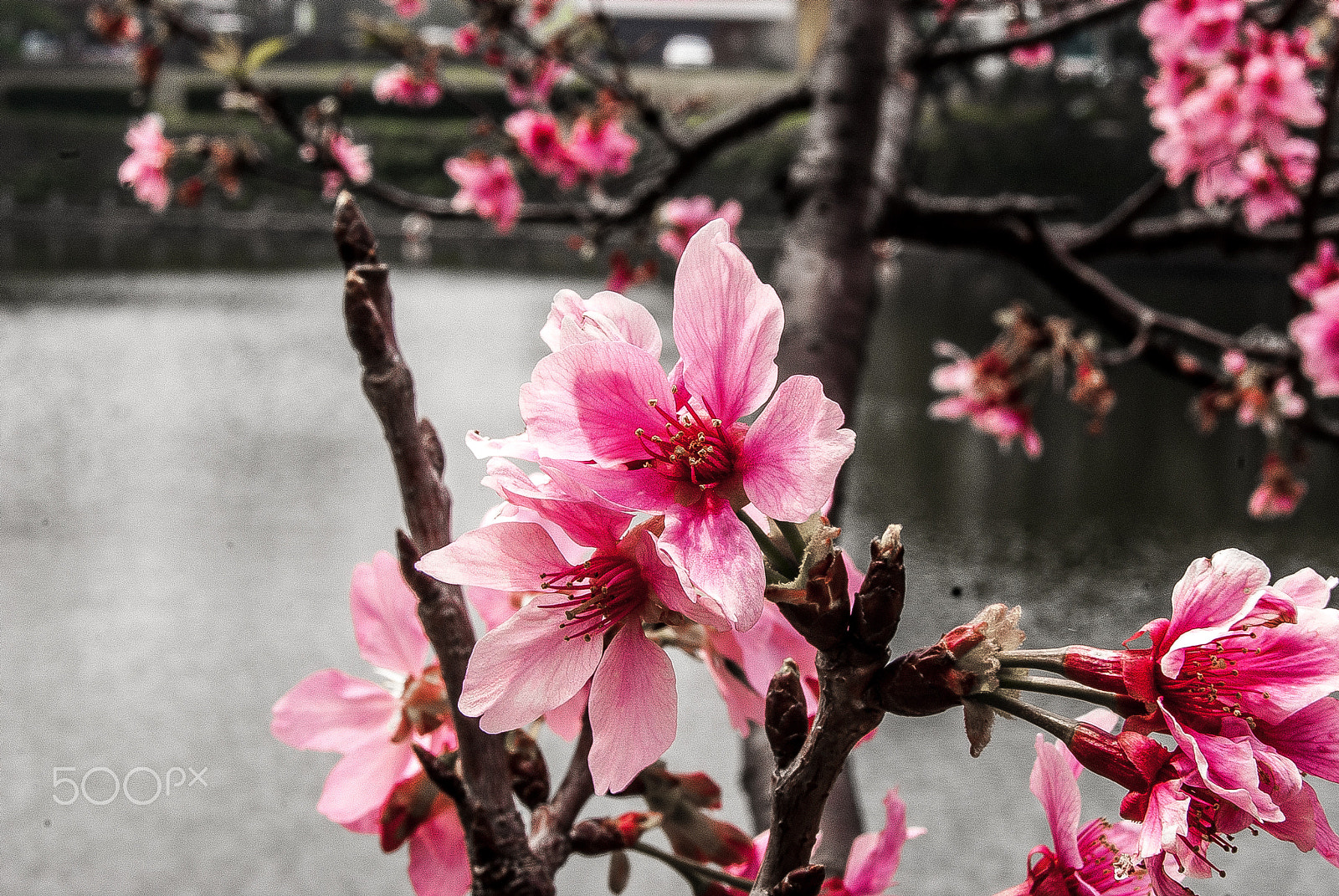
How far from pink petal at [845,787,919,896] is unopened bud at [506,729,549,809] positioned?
0.09 metres

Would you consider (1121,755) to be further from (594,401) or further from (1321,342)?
(1321,342)

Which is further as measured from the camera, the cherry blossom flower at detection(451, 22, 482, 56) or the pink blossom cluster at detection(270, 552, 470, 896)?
the cherry blossom flower at detection(451, 22, 482, 56)

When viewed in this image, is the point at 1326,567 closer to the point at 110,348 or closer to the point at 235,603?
the point at 235,603

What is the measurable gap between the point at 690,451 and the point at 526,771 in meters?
0.14

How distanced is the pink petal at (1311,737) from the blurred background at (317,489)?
0.29 feet

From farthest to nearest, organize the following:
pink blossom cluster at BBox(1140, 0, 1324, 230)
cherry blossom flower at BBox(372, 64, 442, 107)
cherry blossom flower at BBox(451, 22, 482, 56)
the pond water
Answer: the pond water, cherry blossom flower at BBox(372, 64, 442, 107), cherry blossom flower at BBox(451, 22, 482, 56), pink blossom cluster at BBox(1140, 0, 1324, 230)

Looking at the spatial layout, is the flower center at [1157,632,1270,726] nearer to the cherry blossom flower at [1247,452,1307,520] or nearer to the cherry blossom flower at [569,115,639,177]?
the cherry blossom flower at [1247,452,1307,520]

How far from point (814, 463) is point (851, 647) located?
0.04 m

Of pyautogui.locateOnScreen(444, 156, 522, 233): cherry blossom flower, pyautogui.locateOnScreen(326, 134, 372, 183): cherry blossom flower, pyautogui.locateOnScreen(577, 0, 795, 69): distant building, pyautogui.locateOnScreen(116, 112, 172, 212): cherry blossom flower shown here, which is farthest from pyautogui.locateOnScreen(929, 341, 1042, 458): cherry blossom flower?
pyautogui.locateOnScreen(577, 0, 795, 69): distant building

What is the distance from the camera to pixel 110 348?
877 cm

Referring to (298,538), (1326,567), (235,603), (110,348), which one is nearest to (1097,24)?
(1326,567)

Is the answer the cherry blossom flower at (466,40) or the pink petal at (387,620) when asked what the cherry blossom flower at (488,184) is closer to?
the cherry blossom flower at (466,40)

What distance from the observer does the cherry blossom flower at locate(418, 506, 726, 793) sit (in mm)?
205

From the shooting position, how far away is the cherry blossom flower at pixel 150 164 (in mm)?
1896
